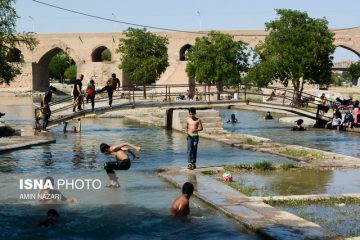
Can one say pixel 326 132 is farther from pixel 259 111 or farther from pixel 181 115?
pixel 259 111

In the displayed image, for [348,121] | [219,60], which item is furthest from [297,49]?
[348,121]

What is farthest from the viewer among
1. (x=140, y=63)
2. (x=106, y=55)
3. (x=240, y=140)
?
(x=106, y=55)

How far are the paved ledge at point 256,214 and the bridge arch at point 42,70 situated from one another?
78.8m

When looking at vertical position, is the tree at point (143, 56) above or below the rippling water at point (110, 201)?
above

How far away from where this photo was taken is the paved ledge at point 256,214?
8922 mm

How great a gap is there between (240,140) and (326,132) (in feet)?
25.5

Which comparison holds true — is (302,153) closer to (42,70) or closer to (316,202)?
(316,202)

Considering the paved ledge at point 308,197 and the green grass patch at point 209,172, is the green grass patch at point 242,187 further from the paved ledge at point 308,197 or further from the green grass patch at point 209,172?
the green grass patch at point 209,172

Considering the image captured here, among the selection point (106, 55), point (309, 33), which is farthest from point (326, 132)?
point (106, 55)

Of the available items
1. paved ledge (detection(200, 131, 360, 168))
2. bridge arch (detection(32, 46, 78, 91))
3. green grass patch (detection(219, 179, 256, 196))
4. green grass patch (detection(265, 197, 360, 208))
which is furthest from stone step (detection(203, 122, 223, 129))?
bridge arch (detection(32, 46, 78, 91))

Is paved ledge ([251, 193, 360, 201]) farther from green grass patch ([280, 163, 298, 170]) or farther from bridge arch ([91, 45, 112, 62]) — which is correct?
bridge arch ([91, 45, 112, 62])

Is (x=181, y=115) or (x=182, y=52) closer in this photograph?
(x=181, y=115)

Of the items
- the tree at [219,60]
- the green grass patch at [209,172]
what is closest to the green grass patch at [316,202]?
the green grass patch at [209,172]

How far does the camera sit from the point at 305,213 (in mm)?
10477
